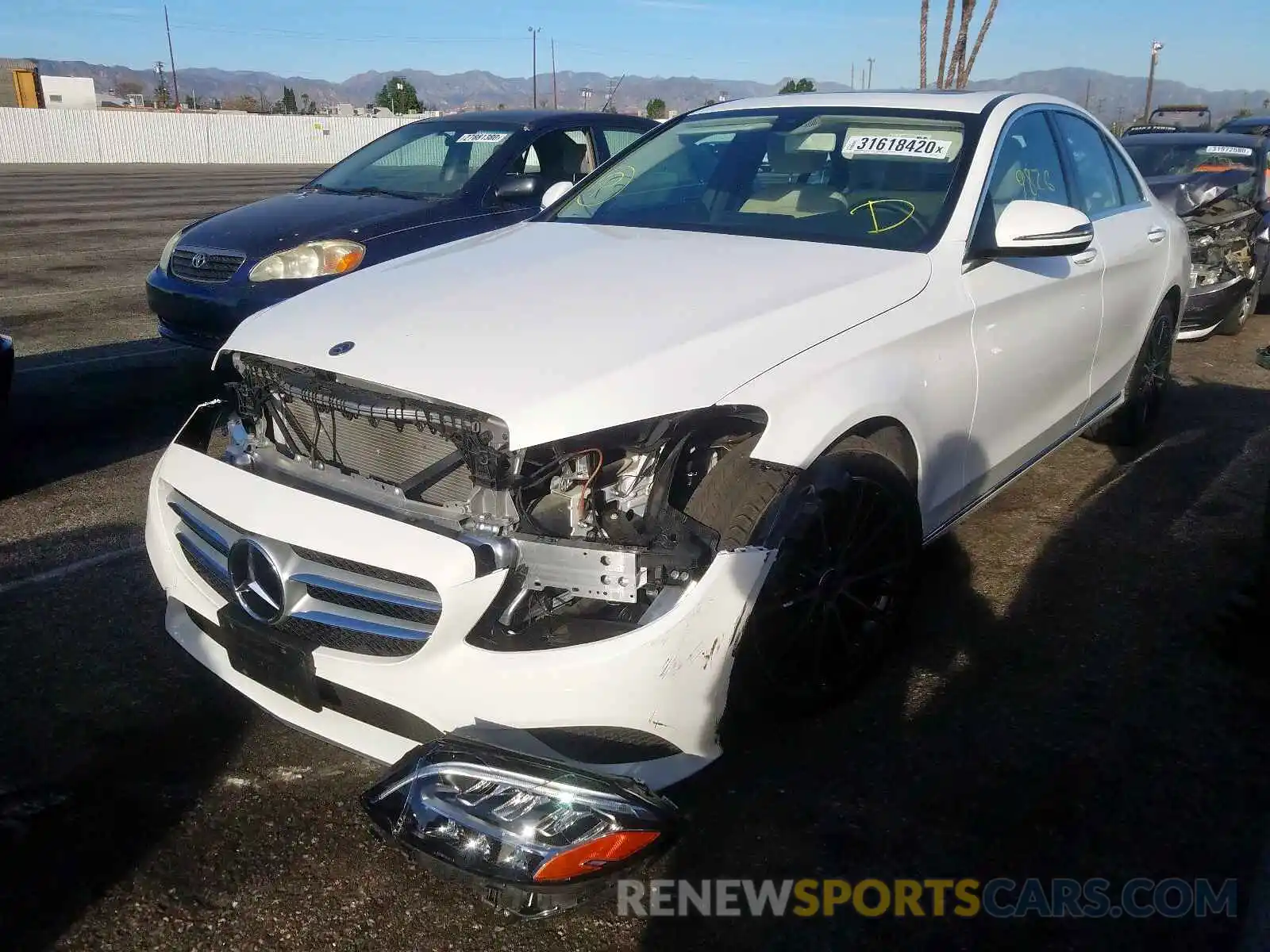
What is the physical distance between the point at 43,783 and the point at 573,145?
608 cm

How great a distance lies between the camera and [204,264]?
262 inches

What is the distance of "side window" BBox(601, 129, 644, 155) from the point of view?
816 cm

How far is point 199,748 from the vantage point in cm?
298

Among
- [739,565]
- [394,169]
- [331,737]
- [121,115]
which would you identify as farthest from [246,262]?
[121,115]

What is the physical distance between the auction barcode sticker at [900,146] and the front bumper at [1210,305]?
17.6 feet

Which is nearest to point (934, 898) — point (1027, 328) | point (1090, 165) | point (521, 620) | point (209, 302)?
point (521, 620)

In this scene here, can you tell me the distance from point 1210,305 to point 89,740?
326 inches

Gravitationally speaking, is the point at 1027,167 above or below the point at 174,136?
above

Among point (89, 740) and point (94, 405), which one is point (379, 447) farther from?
point (94, 405)

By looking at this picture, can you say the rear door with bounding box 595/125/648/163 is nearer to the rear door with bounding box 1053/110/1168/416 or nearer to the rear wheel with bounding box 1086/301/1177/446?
the rear door with bounding box 1053/110/1168/416

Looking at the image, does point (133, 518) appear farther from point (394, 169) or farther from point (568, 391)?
point (394, 169)

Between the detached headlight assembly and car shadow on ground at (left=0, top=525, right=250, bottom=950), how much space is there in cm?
97

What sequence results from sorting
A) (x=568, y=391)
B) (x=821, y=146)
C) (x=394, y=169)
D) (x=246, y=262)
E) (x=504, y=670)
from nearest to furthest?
(x=504, y=670) < (x=568, y=391) < (x=821, y=146) < (x=246, y=262) < (x=394, y=169)

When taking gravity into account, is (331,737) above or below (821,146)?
below
